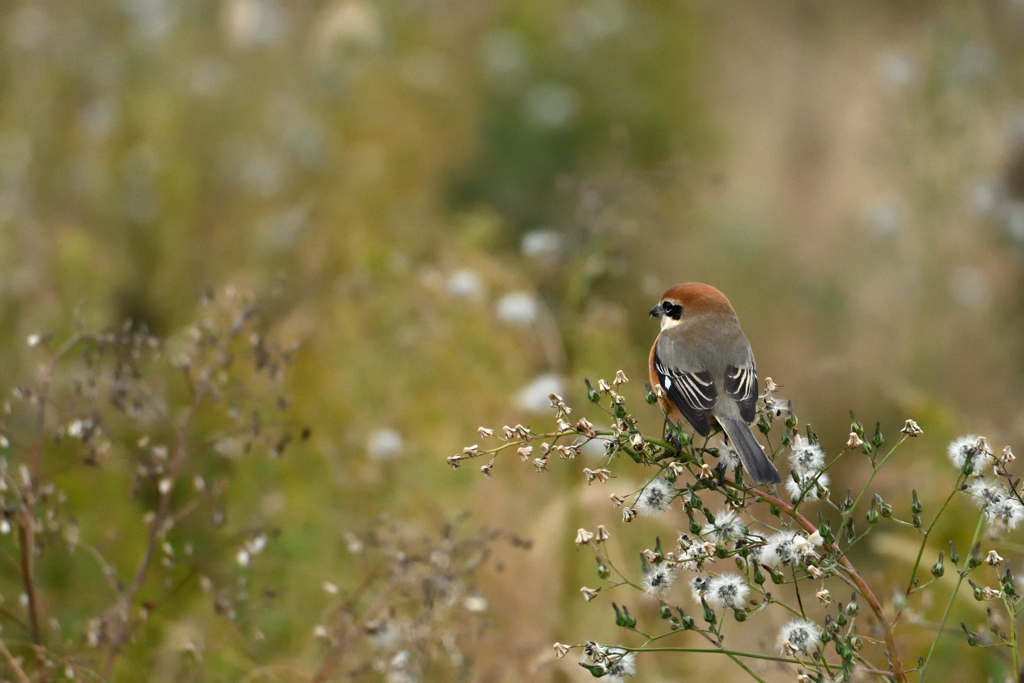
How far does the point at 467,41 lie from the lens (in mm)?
7418

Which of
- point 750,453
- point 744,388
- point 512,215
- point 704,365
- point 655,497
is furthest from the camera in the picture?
point 512,215

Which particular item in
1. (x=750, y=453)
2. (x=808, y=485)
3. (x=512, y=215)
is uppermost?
(x=512, y=215)

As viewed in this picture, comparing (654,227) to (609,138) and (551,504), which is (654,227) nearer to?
(609,138)

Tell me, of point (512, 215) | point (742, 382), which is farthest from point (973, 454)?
point (512, 215)

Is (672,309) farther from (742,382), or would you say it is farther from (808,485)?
(808,485)

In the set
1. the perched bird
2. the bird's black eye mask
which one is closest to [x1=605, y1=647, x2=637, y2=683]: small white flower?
the perched bird

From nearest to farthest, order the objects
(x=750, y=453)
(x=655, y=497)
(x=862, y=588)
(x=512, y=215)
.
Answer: (x=862, y=588) < (x=655, y=497) < (x=750, y=453) < (x=512, y=215)

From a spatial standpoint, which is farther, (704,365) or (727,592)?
(704,365)

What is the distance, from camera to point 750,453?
1.86 m

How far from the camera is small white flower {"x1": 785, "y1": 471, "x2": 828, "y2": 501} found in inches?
57.8

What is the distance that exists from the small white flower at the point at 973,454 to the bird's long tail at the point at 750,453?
0.29 m

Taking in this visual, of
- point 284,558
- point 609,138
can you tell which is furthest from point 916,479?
point 609,138

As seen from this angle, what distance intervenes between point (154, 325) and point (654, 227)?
2827 millimetres

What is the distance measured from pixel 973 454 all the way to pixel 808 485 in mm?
267
